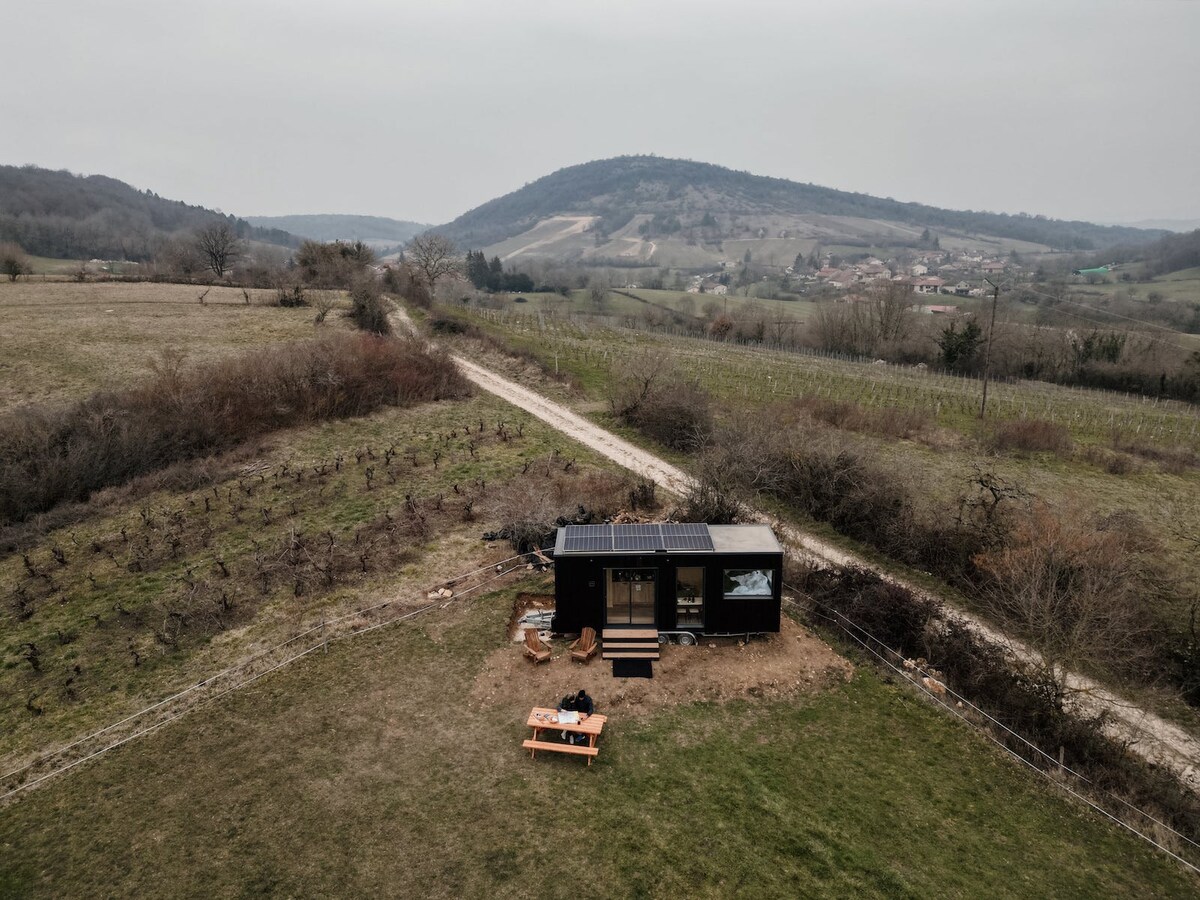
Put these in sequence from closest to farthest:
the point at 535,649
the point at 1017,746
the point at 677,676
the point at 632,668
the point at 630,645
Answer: the point at 1017,746 < the point at 677,676 < the point at 632,668 < the point at 535,649 < the point at 630,645

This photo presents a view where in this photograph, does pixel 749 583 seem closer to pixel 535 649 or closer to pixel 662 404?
pixel 535 649

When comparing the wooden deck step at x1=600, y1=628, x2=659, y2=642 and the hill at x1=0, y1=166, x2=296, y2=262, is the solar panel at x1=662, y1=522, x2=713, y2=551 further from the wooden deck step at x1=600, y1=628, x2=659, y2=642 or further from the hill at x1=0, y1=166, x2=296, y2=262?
the hill at x1=0, y1=166, x2=296, y2=262

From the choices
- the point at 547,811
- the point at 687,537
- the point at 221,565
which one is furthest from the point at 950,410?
the point at 221,565

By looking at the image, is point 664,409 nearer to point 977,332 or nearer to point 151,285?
point 977,332

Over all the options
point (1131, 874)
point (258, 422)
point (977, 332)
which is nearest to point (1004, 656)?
point (1131, 874)

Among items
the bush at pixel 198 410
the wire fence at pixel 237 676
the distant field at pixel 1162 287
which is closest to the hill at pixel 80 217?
the bush at pixel 198 410

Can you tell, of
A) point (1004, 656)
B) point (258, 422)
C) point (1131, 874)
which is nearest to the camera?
point (1131, 874)

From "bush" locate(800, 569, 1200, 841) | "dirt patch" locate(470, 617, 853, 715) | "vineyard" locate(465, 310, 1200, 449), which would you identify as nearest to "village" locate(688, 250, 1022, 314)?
"vineyard" locate(465, 310, 1200, 449)
